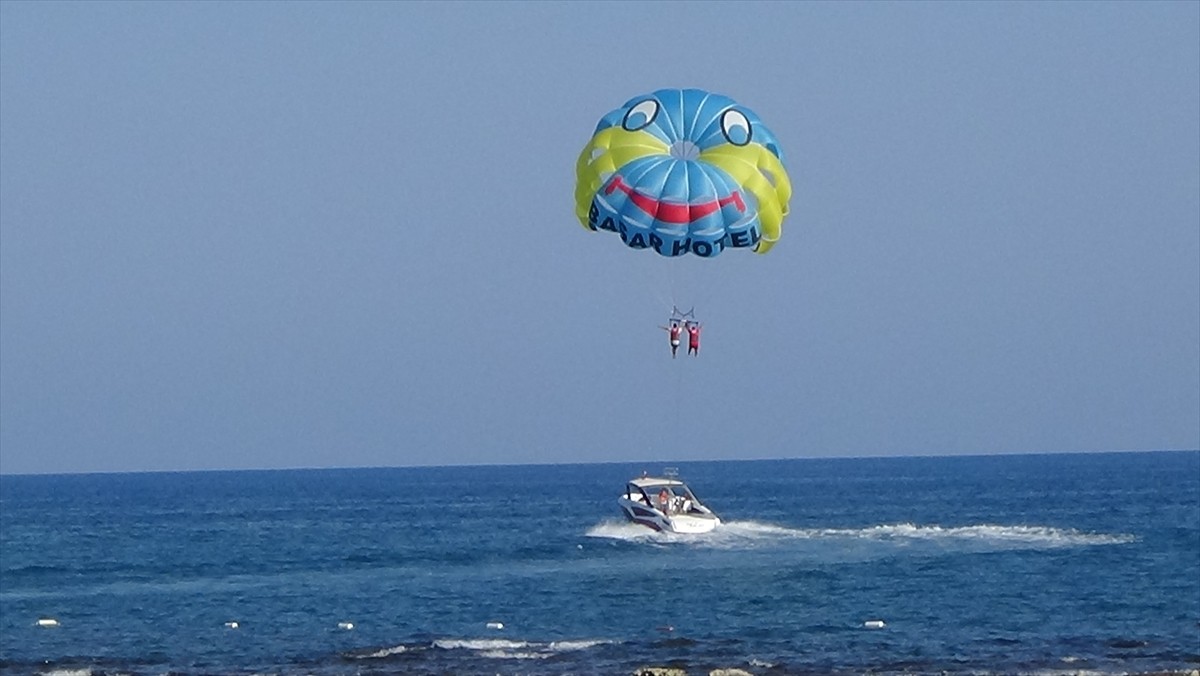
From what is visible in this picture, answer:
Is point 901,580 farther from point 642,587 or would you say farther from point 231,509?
point 231,509

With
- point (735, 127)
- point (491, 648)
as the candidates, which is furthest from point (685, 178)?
point (491, 648)

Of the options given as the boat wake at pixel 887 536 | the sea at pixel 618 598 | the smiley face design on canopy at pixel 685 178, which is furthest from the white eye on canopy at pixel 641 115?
the boat wake at pixel 887 536

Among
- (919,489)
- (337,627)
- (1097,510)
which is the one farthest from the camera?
(919,489)

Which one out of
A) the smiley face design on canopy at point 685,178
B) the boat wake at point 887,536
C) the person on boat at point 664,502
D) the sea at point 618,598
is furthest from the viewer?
the boat wake at point 887,536

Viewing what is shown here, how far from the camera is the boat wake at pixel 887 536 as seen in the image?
65.2 meters

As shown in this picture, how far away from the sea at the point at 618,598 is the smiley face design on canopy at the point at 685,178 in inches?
319

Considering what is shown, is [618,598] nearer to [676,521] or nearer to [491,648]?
[491,648]

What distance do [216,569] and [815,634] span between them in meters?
30.3

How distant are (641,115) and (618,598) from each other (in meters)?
18.6

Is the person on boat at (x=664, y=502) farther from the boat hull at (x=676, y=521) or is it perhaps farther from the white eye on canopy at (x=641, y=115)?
the white eye on canopy at (x=641, y=115)

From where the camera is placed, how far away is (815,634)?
4084 cm

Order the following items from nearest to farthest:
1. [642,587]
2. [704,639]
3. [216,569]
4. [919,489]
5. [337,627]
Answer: [704,639] < [337,627] < [642,587] < [216,569] < [919,489]

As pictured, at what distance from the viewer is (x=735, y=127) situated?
33375 millimetres

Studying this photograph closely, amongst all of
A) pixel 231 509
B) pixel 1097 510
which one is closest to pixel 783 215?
pixel 1097 510
